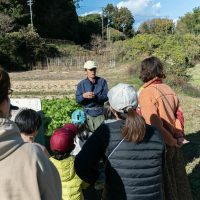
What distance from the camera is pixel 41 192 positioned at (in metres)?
1.71

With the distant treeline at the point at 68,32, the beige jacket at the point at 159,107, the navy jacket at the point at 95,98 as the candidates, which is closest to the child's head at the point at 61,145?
the beige jacket at the point at 159,107

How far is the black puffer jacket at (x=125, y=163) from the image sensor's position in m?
2.61

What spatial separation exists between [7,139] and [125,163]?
1.17m

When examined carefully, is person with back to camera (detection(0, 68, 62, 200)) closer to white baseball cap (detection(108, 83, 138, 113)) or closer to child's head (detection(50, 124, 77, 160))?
white baseball cap (detection(108, 83, 138, 113))

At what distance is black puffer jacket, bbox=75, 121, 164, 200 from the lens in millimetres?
2605

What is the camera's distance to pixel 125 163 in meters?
2.61

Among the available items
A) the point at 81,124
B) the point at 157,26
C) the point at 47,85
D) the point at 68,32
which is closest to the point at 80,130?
the point at 81,124

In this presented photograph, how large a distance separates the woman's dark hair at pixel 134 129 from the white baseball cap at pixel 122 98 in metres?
0.15

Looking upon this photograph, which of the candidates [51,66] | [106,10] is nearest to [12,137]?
[51,66]

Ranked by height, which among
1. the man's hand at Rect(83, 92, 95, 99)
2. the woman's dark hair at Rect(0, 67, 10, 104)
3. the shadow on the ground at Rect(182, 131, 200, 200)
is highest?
the woman's dark hair at Rect(0, 67, 10, 104)

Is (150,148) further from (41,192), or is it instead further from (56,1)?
(56,1)

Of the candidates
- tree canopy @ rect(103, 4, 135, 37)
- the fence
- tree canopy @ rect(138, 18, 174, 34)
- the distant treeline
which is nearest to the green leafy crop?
the distant treeline

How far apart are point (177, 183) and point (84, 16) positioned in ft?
209

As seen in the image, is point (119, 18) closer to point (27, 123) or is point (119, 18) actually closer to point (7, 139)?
point (27, 123)
